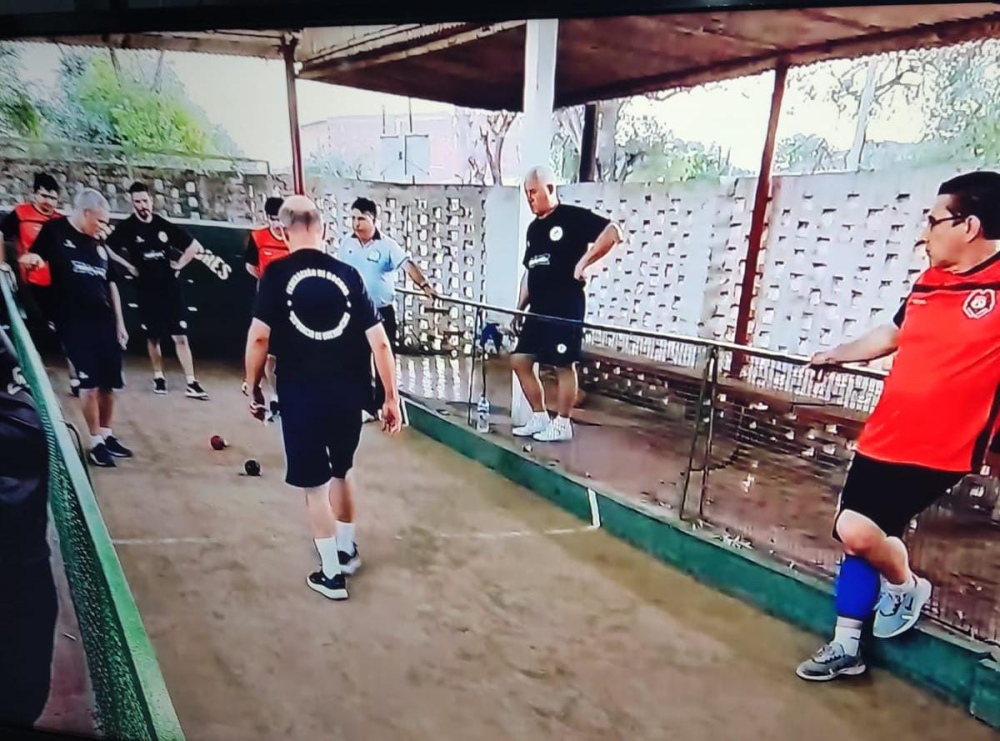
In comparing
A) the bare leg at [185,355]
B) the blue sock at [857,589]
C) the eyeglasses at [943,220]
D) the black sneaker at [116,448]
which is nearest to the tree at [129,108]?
the bare leg at [185,355]

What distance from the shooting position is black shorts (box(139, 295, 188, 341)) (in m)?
1.49

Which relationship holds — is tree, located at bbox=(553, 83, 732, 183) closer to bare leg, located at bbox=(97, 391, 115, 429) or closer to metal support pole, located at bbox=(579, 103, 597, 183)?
metal support pole, located at bbox=(579, 103, 597, 183)

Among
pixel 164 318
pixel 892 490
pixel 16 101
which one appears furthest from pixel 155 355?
pixel 892 490

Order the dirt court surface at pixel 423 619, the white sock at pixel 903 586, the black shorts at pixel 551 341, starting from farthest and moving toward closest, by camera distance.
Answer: the black shorts at pixel 551 341, the dirt court surface at pixel 423 619, the white sock at pixel 903 586

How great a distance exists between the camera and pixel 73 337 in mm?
1561

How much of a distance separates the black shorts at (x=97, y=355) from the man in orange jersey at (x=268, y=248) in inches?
14.1

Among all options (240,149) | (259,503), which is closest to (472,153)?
(240,149)

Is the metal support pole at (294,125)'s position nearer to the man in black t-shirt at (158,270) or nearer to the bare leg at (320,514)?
the man in black t-shirt at (158,270)

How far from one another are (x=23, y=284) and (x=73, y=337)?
0.16m

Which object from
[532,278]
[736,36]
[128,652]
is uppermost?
[736,36]

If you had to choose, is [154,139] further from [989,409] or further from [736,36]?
[989,409]

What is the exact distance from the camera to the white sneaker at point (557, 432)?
4.51ft

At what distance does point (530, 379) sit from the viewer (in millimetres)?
1384

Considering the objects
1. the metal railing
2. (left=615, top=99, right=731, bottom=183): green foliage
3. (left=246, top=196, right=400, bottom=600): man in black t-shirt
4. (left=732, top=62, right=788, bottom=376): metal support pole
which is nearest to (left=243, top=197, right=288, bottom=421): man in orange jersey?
(left=246, top=196, right=400, bottom=600): man in black t-shirt
